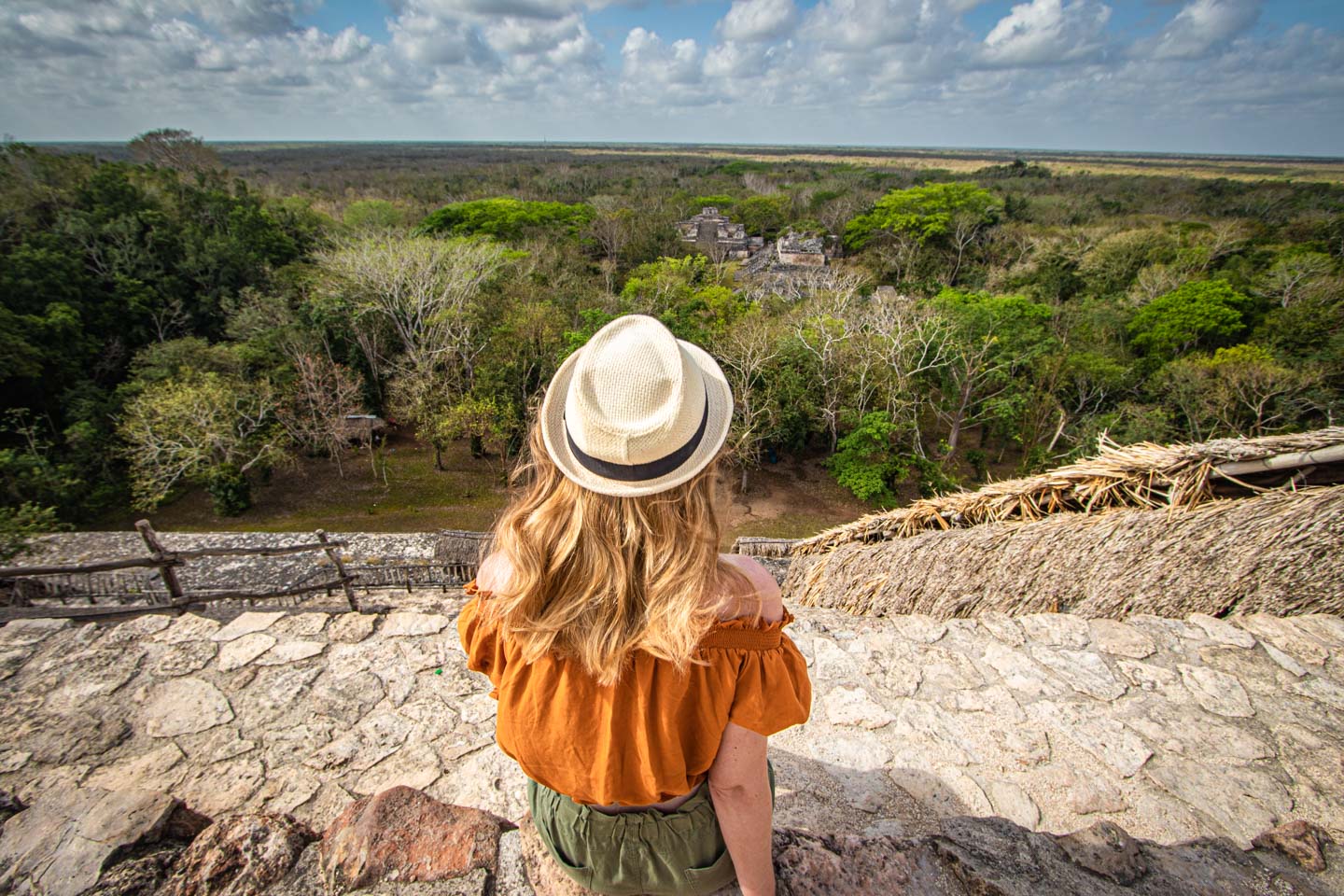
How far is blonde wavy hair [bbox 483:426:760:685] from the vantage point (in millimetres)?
1176

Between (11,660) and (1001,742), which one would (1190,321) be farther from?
(11,660)

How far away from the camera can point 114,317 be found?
18.7m

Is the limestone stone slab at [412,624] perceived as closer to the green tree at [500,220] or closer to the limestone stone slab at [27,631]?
the limestone stone slab at [27,631]

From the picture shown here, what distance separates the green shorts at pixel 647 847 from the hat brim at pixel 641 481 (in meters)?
0.83

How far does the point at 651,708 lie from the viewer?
4.18 feet

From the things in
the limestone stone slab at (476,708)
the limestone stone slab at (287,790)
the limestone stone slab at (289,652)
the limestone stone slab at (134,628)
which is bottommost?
the limestone stone slab at (476,708)

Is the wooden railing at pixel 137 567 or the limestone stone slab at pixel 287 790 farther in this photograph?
the wooden railing at pixel 137 567

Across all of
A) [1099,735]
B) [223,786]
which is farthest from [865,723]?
[223,786]

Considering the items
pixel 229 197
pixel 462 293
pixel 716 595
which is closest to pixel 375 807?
pixel 716 595

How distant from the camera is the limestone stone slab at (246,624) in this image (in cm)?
365

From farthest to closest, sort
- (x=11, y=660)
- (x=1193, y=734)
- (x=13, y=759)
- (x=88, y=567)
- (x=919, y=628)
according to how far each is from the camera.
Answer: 1. (x=88, y=567)
2. (x=919, y=628)
3. (x=11, y=660)
4. (x=1193, y=734)
5. (x=13, y=759)

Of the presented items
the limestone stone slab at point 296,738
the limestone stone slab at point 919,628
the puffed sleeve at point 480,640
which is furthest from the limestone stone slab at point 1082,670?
the limestone stone slab at point 296,738

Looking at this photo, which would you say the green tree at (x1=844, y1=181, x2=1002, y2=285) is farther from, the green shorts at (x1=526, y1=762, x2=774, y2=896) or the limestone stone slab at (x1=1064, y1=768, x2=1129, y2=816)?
the green shorts at (x1=526, y1=762, x2=774, y2=896)

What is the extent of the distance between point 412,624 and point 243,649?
96 cm
